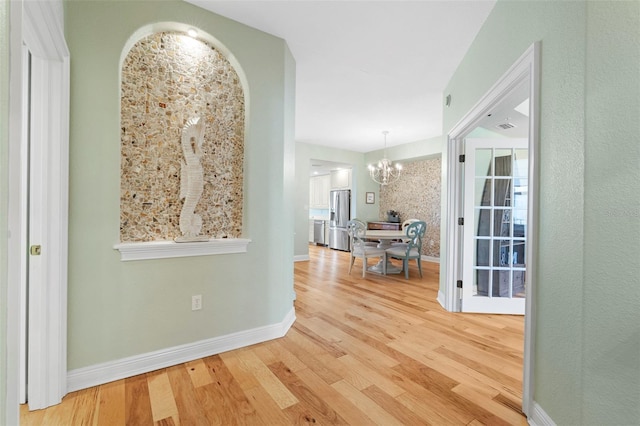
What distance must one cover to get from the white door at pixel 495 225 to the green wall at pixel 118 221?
1.99 metres

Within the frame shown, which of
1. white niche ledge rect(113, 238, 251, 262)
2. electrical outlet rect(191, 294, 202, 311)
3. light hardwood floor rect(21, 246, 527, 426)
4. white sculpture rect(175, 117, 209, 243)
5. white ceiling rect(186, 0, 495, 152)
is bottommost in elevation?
light hardwood floor rect(21, 246, 527, 426)

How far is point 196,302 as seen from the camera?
6.73 feet

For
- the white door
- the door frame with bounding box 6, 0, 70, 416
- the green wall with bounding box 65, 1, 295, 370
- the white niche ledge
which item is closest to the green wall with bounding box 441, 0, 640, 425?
the white door

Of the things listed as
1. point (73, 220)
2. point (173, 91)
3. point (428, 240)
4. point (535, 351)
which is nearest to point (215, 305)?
point (73, 220)

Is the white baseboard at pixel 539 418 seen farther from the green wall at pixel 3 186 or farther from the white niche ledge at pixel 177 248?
the green wall at pixel 3 186

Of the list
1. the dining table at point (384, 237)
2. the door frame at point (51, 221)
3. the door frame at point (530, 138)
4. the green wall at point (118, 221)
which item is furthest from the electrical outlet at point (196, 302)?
the dining table at point (384, 237)

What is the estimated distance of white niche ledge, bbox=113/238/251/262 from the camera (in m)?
1.81

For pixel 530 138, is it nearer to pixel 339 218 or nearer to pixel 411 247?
pixel 411 247

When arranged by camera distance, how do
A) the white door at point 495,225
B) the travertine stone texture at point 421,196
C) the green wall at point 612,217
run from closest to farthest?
the green wall at point 612,217 → the white door at point 495,225 → the travertine stone texture at point 421,196

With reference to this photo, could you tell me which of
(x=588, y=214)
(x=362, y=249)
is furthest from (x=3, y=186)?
(x=362, y=249)

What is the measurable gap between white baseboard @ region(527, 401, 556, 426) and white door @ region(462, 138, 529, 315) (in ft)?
5.30

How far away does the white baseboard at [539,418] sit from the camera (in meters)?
1.37

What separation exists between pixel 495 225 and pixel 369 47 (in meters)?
2.20

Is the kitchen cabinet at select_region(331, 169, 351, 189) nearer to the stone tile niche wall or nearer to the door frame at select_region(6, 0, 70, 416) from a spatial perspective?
the stone tile niche wall
